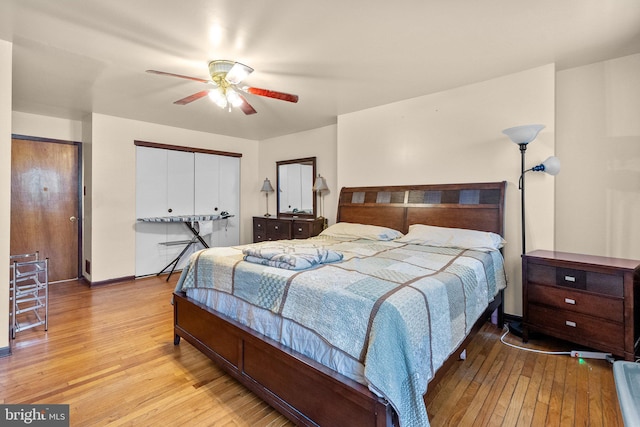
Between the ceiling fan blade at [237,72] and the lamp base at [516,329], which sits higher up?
the ceiling fan blade at [237,72]

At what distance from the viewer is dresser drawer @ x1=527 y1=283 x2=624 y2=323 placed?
7.02 ft

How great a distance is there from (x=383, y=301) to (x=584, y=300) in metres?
1.97

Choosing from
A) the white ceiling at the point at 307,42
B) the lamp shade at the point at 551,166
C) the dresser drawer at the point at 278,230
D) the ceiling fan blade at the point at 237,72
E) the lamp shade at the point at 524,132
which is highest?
the white ceiling at the point at 307,42

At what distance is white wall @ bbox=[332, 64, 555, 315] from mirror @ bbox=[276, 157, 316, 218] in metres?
1.12

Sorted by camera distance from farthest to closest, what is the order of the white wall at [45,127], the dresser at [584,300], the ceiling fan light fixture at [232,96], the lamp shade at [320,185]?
the lamp shade at [320,185] → the white wall at [45,127] → the ceiling fan light fixture at [232,96] → the dresser at [584,300]

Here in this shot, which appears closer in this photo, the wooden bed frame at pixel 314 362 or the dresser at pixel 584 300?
the wooden bed frame at pixel 314 362

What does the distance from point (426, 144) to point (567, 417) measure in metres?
2.71

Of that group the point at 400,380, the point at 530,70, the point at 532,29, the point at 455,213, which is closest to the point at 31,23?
the point at 400,380

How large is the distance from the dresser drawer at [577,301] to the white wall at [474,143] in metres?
0.47

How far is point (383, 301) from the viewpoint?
135 cm

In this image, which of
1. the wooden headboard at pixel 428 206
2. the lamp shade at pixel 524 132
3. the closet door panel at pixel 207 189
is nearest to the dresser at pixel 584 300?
the wooden headboard at pixel 428 206

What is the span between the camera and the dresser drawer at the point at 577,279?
2139 millimetres

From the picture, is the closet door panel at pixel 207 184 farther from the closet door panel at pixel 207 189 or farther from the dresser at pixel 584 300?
the dresser at pixel 584 300

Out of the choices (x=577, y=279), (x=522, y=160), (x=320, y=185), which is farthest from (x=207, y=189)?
(x=577, y=279)
